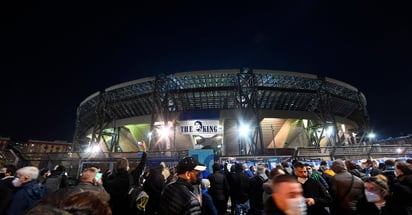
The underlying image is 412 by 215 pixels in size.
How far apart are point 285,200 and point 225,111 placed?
26496 mm

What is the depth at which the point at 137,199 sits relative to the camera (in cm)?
404

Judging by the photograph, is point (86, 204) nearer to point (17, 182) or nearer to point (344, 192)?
point (17, 182)

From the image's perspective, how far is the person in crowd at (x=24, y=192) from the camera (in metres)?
3.11

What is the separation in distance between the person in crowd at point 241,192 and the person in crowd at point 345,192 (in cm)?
280

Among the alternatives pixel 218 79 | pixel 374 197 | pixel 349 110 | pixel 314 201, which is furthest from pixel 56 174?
pixel 349 110

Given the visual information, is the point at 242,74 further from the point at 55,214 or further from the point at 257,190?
the point at 55,214

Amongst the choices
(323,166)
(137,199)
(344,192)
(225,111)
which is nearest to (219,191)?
(137,199)

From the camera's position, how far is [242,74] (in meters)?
Result: 24.7

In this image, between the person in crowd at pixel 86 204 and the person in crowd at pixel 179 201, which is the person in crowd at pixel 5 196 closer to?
the person in crowd at pixel 179 201

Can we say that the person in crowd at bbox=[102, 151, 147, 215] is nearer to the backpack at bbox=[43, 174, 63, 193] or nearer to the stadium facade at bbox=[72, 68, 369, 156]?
the backpack at bbox=[43, 174, 63, 193]

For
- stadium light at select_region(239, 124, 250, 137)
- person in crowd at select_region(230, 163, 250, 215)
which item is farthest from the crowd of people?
stadium light at select_region(239, 124, 250, 137)

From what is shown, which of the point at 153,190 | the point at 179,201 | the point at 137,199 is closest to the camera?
the point at 179,201

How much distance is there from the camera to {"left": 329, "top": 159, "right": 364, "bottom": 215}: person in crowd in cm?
307

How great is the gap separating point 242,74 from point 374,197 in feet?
74.1
